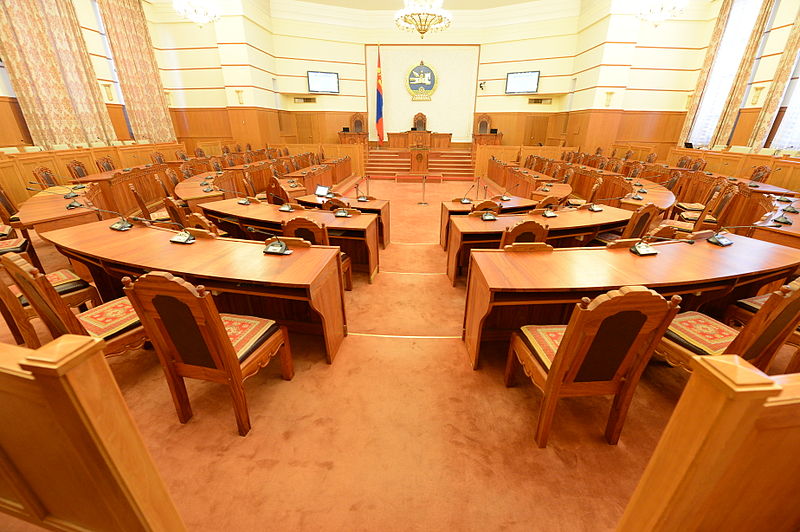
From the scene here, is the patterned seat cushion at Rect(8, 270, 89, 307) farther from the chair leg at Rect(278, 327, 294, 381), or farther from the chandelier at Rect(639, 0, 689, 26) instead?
the chandelier at Rect(639, 0, 689, 26)

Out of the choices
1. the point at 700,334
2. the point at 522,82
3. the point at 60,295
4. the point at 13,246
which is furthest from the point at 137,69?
the point at 700,334

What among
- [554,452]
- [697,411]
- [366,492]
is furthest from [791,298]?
[366,492]

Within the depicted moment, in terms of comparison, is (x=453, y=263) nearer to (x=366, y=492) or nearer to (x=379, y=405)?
(x=379, y=405)

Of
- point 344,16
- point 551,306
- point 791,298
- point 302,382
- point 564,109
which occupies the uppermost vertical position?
point 344,16

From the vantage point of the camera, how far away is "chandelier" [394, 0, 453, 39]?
29.0ft

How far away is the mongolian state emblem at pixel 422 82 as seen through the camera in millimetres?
14289

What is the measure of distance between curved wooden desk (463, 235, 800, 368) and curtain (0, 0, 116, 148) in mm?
10675

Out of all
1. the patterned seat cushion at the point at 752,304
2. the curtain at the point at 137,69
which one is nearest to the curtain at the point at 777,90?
the patterned seat cushion at the point at 752,304

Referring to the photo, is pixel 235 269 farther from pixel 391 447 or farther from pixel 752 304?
pixel 752 304

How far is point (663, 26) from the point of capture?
10.8m

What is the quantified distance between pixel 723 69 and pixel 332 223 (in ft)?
44.2

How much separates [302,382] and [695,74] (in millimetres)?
15614

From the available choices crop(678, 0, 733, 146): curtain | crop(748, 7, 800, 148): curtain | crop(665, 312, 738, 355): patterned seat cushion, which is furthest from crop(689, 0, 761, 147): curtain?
crop(665, 312, 738, 355): patterned seat cushion

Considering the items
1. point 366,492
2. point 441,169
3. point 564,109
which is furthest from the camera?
point 564,109
